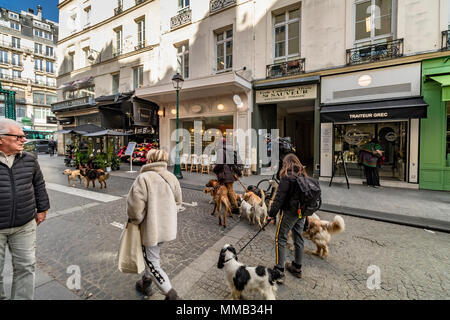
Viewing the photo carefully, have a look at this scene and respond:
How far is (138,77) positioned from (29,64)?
130 ft

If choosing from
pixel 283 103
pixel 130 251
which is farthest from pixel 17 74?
pixel 130 251

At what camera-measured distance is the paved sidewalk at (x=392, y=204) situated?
4.45 m

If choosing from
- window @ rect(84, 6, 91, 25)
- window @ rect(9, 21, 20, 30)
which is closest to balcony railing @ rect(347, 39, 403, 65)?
window @ rect(84, 6, 91, 25)

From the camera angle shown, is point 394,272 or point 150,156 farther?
point 394,272

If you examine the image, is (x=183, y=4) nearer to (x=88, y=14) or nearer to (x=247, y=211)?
(x=88, y=14)

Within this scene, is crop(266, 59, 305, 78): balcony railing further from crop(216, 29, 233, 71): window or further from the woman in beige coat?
the woman in beige coat

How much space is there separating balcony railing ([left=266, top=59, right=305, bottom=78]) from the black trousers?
202 inches

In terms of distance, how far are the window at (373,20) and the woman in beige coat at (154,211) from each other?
1008cm

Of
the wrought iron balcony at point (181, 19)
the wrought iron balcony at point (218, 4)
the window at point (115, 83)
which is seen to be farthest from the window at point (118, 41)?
the wrought iron balcony at point (218, 4)

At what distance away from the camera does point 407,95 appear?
731cm

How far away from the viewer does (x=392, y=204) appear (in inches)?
217

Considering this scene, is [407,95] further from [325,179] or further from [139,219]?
[139,219]
